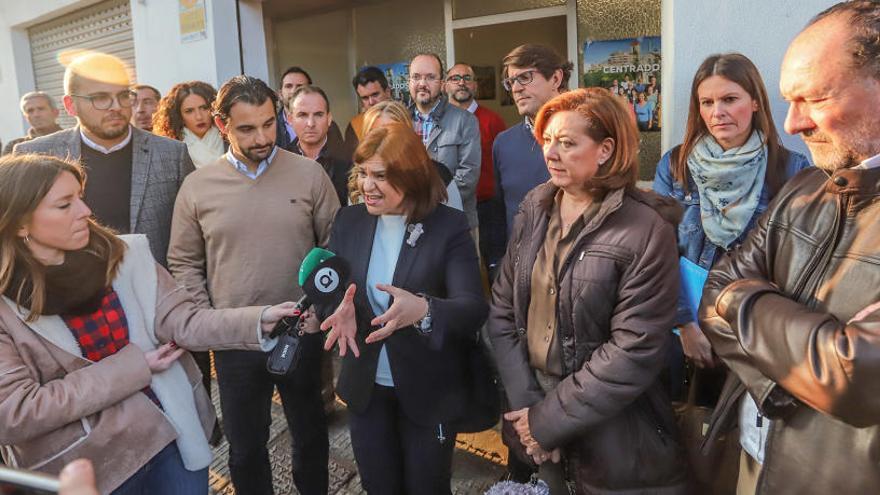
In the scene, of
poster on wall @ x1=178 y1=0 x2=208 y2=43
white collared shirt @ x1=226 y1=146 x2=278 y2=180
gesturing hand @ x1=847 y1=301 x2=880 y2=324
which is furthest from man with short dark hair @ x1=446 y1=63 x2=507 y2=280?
poster on wall @ x1=178 y1=0 x2=208 y2=43

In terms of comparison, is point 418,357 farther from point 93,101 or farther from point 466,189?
point 93,101

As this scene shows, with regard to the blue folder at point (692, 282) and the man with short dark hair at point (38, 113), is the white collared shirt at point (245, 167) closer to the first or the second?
the blue folder at point (692, 282)

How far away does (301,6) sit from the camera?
7398 mm

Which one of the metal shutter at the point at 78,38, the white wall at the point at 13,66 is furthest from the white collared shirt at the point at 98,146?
the white wall at the point at 13,66

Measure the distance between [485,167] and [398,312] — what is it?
2688 mm

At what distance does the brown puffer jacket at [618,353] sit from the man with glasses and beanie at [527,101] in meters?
1.38

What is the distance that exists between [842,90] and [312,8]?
7162 mm

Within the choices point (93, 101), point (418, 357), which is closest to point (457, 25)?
point (93, 101)

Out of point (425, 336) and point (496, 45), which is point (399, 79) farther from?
point (425, 336)

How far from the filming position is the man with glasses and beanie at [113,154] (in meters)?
A: 3.09

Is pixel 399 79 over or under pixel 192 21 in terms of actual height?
under

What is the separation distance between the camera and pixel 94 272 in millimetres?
2004

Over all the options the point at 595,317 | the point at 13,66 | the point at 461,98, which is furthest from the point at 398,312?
the point at 13,66

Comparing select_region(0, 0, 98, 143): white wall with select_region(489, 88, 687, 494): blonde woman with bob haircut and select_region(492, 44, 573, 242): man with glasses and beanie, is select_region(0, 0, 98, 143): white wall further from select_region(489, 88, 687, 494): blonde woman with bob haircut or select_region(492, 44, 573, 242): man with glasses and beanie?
select_region(489, 88, 687, 494): blonde woman with bob haircut
